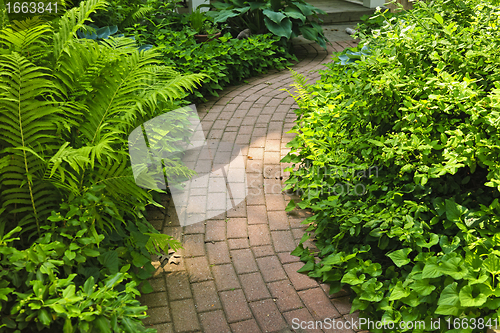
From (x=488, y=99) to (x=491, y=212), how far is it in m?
0.57

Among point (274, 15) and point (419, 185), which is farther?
point (274, 15)

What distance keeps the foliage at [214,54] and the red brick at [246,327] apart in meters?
2.88

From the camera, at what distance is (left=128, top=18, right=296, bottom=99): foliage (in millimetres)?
4879

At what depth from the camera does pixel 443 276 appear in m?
1.98

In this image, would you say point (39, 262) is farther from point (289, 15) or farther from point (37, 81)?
point (289, 15)

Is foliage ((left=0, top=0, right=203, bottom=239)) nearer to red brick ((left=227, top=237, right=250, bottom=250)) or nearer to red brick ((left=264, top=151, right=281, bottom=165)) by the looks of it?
red brick ((left=227, top=237, right=250, bottom=250))

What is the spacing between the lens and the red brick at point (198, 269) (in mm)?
2498

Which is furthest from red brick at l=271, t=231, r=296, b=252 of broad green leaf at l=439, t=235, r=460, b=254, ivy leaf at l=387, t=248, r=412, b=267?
broad green leaf at l=439, t=235, r=460, b=254

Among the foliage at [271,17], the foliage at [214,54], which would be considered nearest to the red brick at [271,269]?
the foliage at [214,54]

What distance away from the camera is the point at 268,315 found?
225 cm

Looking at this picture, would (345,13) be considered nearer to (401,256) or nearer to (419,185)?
(419,185)

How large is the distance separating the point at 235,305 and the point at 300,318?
38 centimetres

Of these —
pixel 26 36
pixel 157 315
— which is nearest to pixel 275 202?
pixel 157 315

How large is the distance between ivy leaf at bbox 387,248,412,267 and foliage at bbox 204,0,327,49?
4.62m
